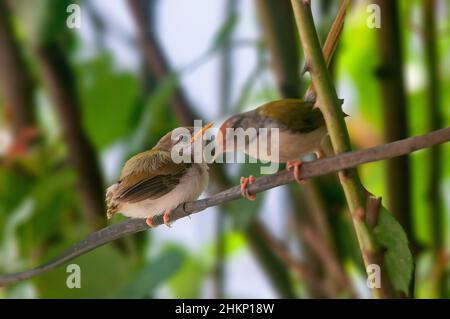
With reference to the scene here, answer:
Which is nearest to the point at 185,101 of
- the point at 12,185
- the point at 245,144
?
the point at 12,185

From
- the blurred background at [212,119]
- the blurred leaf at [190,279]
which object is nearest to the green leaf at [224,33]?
the blurred background at [212,119]

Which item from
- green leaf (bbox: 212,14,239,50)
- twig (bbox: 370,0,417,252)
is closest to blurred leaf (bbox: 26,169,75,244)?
green leaf (bbox: 212,14,239,50)

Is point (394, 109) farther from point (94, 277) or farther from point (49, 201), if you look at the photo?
point (49, 201)

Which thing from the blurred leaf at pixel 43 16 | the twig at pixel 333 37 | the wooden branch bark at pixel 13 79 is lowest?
the twig at pixel 333 37

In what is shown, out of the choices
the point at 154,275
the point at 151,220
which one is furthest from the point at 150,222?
the point at 154,275

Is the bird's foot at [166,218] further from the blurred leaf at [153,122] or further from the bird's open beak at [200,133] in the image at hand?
the blurred leaf at [153,122]

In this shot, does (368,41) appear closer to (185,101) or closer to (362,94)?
(362,94)
